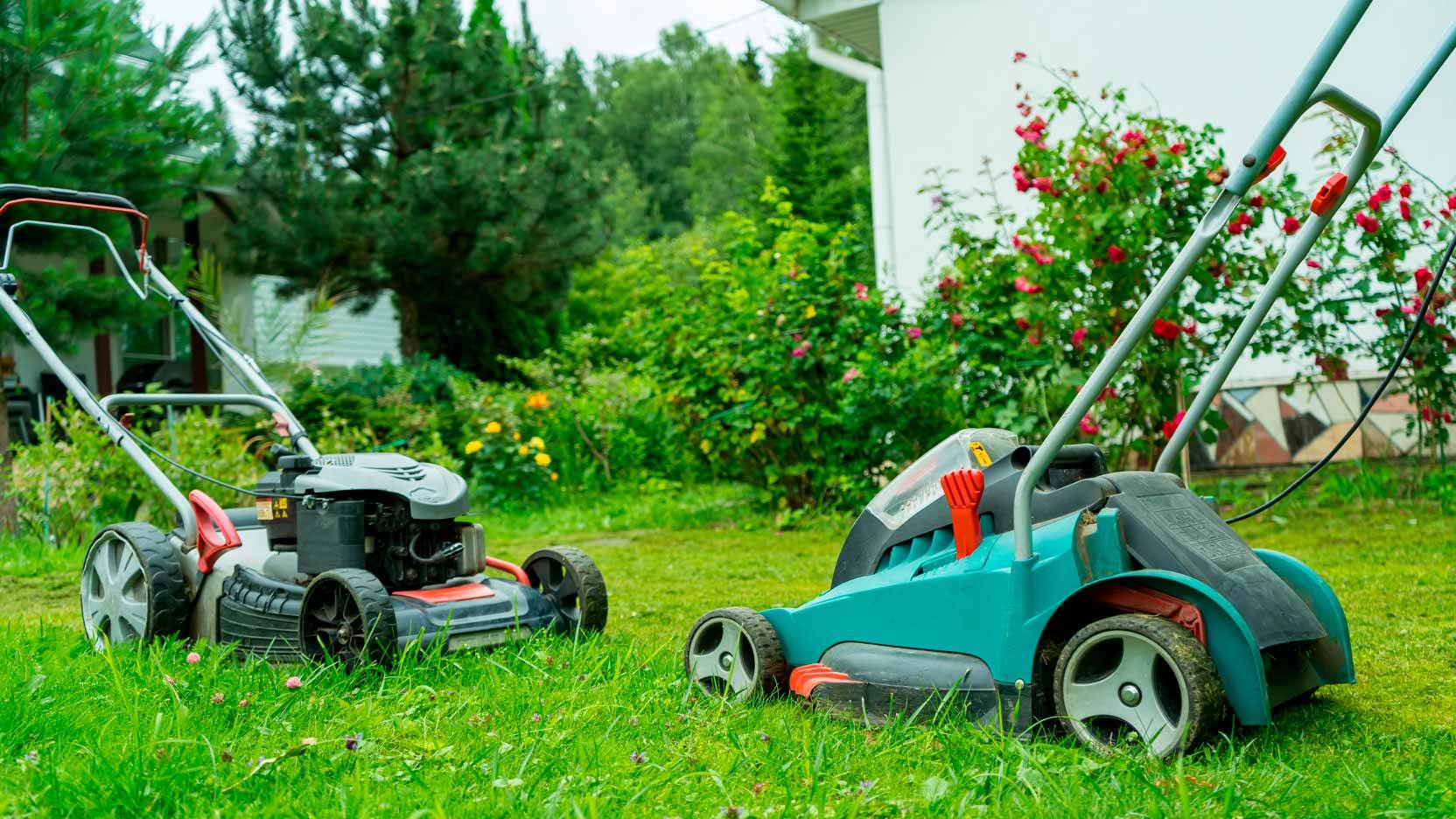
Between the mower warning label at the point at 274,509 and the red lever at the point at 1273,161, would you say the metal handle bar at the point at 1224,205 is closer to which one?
the red lever at the point at 1273,161

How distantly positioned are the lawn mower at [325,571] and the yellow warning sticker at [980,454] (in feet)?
4.45

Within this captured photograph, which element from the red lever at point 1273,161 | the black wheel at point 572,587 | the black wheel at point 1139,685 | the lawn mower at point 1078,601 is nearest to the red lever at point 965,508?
the lawn mower at point 1078,601

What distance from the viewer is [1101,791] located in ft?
7.66

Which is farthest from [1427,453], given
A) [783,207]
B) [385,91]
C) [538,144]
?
[385,91]

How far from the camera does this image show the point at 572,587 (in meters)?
4.13

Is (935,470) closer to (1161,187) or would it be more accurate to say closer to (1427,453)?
(1161,187)

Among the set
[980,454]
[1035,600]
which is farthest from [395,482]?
[1035,600]

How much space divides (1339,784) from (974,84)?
28.4 feet

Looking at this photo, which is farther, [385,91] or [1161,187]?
[385,91]

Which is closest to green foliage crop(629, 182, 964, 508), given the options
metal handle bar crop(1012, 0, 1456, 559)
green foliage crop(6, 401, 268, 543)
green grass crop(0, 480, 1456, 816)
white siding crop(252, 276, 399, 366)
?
green foliage crop(6, 401, 268, 543)

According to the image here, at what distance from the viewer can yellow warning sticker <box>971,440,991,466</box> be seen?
10.7 ft

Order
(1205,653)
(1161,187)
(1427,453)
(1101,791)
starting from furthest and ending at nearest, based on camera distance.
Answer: (1427,453), (1161,187), (1205,653), (1101,791)

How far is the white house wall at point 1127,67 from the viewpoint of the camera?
27.5 feet

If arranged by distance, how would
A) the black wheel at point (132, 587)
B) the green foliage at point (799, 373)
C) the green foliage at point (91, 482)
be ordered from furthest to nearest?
the green foliage at point (799, 373) < the green foliage at point (91, 482) < the black wheel at point (132, 587)
